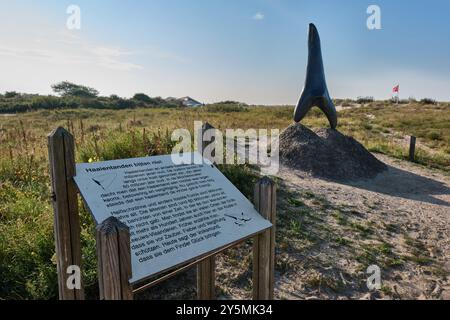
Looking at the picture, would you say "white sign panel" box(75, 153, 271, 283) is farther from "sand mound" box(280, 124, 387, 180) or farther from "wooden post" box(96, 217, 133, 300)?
"sand mound" box(280, 124, 387, 180)

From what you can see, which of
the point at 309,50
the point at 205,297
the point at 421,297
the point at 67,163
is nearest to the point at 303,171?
the point at 309,50

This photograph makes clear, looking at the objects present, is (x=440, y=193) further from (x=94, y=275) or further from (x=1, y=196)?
(x=1, y=196)

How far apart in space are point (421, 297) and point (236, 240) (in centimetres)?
231

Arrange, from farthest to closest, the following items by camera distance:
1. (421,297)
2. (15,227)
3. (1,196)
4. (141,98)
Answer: (141,98) → (1,196) → (15,227) → (421,297)

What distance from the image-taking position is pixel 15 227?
136 inches

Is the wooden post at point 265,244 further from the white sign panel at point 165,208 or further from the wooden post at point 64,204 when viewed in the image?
the wooden post at point 64,204

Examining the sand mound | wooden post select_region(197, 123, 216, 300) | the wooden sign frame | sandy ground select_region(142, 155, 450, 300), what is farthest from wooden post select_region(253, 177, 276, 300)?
the sand mound

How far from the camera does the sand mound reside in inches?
300

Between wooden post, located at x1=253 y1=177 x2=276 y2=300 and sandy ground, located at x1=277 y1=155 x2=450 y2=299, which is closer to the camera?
wooden post, located at x1=253 y1=177 x2=276 y2=300

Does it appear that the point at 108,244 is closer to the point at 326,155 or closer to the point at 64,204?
the point at 64,204

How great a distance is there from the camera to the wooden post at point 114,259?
1.39m

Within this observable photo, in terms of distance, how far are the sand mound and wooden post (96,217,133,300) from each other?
6397 millimetres

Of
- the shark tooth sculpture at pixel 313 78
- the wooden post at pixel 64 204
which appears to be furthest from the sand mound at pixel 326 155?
the wooden post at pixel 64 204

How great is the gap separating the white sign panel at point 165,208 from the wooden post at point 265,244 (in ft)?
0.24
